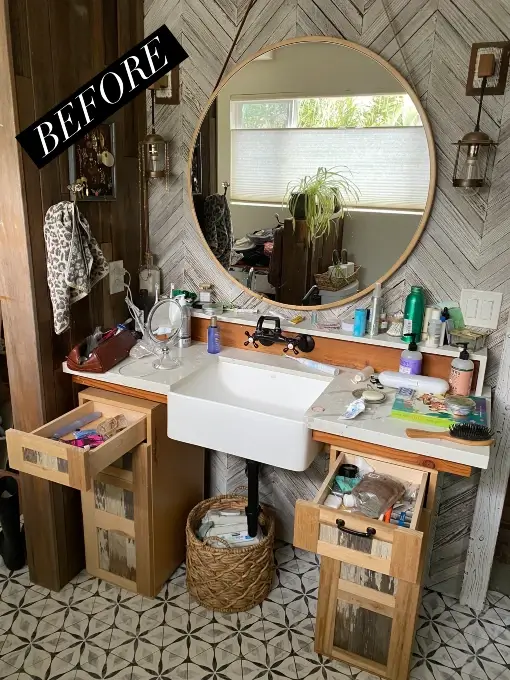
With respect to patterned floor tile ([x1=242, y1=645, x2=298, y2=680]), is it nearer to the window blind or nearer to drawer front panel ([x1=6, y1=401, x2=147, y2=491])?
drawer front panel ([x1=6, y1=401, x2=147, y2=491])

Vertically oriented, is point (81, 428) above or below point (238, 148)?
below

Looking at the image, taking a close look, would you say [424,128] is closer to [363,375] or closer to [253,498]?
[363,375]

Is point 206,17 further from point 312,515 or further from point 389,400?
point 312,515

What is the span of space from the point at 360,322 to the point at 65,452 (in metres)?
1.04

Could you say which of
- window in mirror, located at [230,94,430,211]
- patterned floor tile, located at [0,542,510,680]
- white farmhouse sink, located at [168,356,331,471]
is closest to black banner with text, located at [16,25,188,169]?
window in mirror, located at [230,94,430,211]

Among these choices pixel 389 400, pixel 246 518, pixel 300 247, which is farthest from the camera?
pixel 246 518

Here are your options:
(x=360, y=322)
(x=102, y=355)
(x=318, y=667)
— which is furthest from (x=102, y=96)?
(x=318, y=667)

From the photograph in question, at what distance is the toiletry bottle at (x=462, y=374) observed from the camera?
5.41 ft

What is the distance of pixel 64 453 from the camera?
1.57 m

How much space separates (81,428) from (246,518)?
0.72m

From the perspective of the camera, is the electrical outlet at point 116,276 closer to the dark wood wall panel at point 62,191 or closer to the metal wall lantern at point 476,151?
the dark wood wall panel at point 62,191

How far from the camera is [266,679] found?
1687mm

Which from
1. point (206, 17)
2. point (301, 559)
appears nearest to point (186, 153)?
point (206, 17)

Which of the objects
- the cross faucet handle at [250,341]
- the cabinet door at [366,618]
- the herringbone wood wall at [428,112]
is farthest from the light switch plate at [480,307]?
the cabinet door at [366,618]
